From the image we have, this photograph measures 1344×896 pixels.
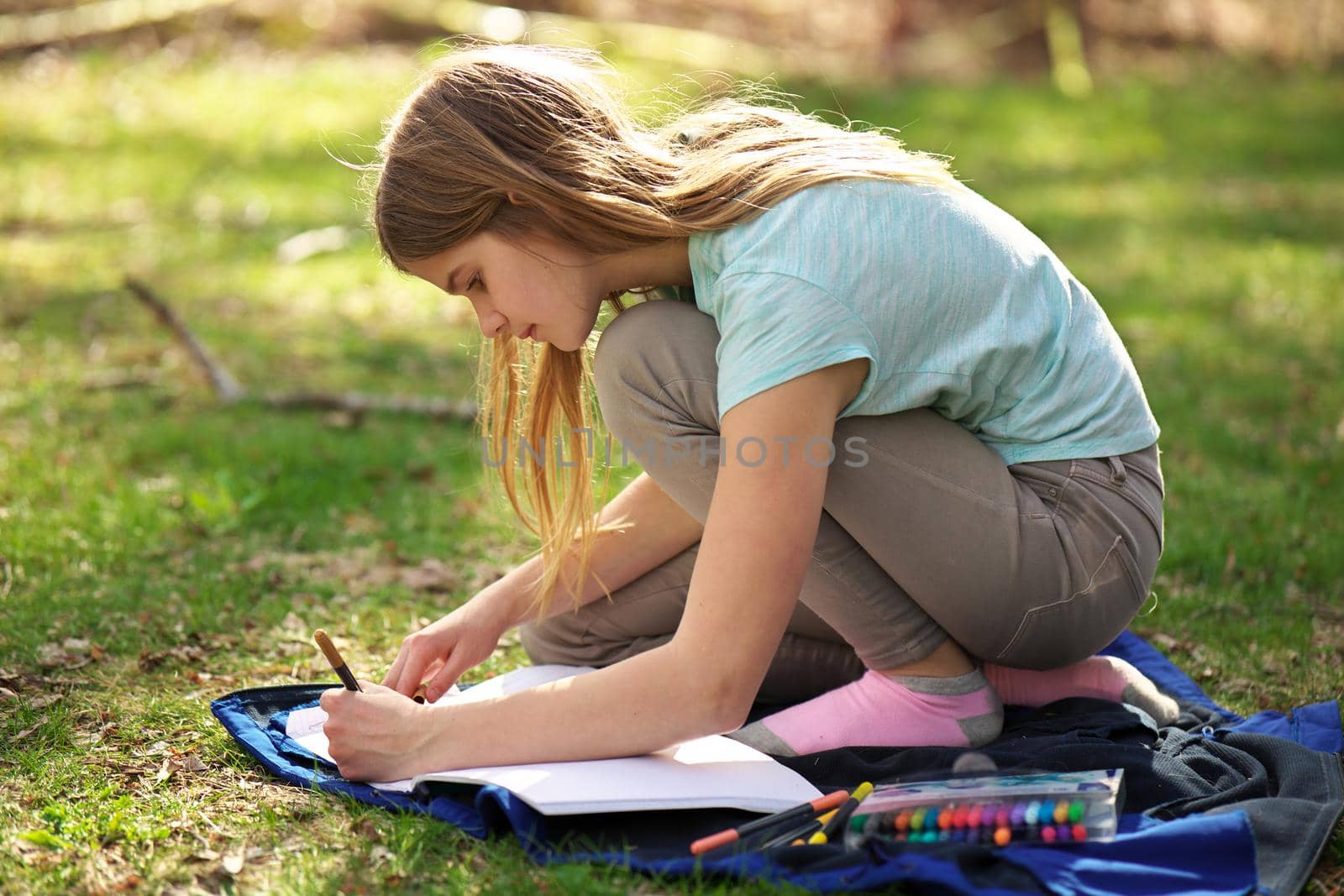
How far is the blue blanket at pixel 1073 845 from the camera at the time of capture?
5.93 ft

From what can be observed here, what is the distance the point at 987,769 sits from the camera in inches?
75.8

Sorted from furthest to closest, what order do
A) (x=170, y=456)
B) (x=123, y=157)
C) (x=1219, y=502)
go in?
(x=123, y=157)
(x=170, y=456)
(x=1219, y=502)

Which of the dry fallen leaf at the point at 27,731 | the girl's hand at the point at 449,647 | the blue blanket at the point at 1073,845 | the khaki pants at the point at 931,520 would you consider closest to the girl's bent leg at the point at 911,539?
the khaki pants at the point at 931,520

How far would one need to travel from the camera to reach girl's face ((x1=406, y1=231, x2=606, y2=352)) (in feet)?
6.60

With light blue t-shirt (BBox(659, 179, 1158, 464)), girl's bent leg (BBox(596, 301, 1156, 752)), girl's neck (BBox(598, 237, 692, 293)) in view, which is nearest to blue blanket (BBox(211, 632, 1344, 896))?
girl's bent leg (BBox(596, 301, 1156, 752))

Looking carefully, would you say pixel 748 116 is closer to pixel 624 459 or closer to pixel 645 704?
pixel 624 459

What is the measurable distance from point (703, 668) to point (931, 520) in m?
0.43

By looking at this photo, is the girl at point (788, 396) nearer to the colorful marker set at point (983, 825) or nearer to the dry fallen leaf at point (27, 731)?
the colorful marker set at point (983, 825)

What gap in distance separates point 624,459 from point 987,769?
893 mm

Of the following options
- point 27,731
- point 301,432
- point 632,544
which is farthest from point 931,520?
point 301,432

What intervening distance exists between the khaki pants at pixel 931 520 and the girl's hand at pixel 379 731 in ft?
1.78

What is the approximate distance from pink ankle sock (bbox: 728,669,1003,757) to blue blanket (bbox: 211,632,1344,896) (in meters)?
0.04

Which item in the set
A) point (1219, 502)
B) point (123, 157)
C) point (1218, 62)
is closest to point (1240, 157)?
point (1218, 62)

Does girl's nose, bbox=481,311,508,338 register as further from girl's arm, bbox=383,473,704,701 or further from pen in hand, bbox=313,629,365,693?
pen in hand, bbox=313,629,365,693
